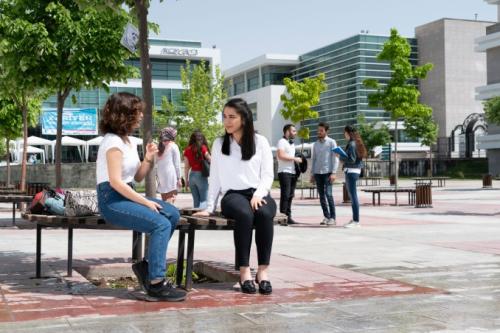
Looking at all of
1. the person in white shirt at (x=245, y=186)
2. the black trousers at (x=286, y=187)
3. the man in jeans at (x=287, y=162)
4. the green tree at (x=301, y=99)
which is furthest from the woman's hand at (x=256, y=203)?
the green tree at (x=301, y=99)

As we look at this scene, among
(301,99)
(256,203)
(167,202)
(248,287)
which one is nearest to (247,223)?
(256,203)

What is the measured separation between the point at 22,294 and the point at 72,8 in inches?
319

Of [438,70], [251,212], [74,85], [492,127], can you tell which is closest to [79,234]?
[74,85]

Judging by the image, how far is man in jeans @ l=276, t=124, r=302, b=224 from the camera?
486 inches

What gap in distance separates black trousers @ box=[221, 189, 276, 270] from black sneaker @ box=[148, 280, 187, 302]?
647 millimetres

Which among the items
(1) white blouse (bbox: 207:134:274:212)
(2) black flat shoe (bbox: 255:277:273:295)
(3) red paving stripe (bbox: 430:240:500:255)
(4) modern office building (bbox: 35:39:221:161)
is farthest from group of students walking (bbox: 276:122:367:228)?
(4) modern office building (bbox: 35:39:221:161)

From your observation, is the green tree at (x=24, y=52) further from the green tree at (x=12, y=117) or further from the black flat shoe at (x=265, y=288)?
the green tree at (x=12, y=117)

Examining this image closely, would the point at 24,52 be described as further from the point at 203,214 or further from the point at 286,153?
the point at 203,214

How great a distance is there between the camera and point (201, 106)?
45.2m

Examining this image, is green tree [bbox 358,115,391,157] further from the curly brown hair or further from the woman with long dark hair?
the curly brown hair

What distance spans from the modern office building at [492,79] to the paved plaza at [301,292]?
5405cm

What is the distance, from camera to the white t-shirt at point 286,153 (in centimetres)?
1243

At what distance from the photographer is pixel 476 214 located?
15.4 metres

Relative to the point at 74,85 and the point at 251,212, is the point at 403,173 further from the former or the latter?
the point at 251,212
